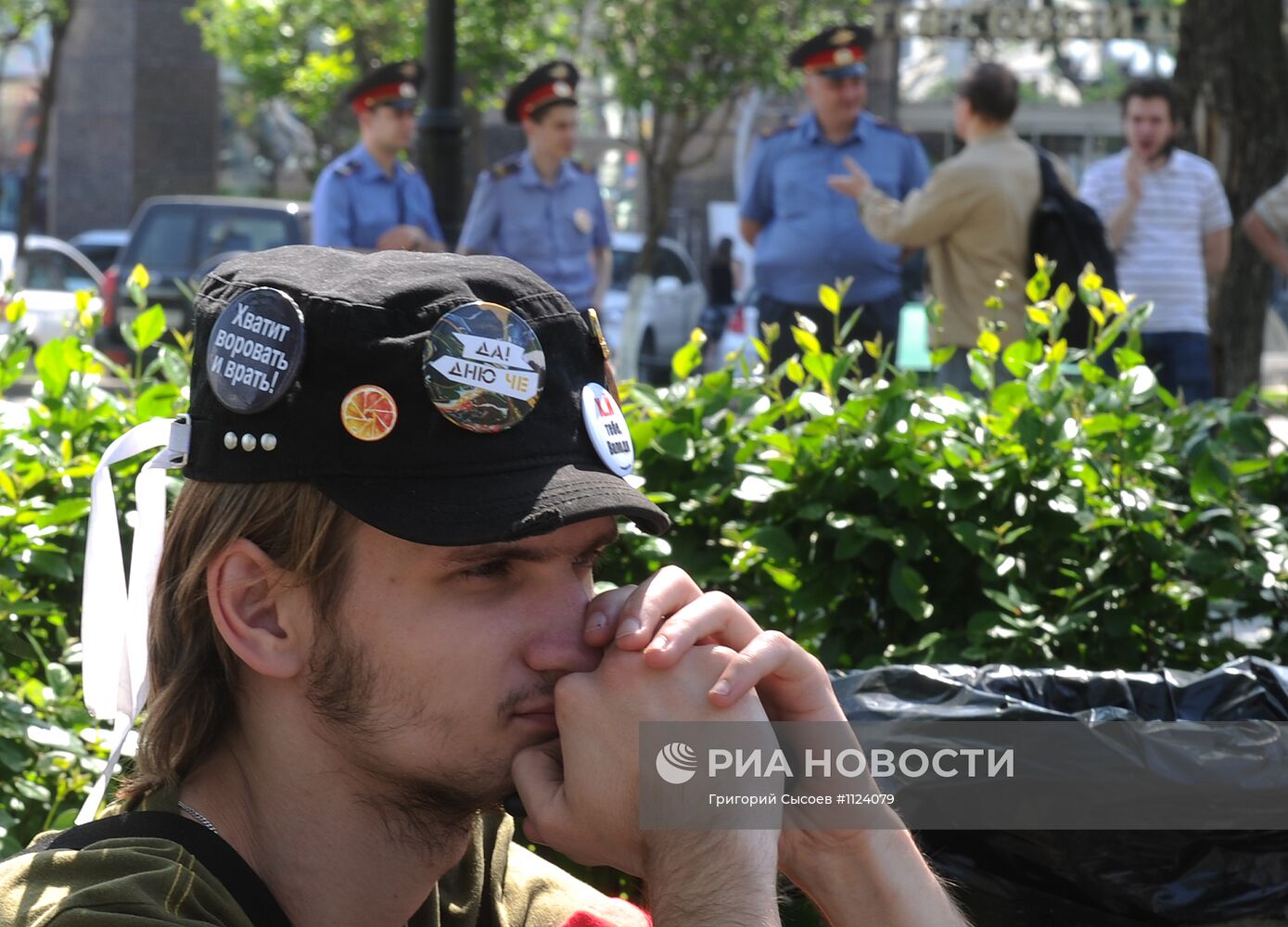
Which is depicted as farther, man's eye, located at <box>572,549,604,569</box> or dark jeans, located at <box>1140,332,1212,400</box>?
dark jeans, located at <box>1140,332,1212,400</box>

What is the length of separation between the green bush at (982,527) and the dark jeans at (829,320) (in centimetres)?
371

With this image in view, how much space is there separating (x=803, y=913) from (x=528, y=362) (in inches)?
41.8

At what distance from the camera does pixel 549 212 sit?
8.10 metres

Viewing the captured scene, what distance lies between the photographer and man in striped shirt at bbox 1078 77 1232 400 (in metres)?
7.21

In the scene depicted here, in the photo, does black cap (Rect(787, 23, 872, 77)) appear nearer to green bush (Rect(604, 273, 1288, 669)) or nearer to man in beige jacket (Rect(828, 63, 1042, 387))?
man in beige jacket (Rect(828, 63, 1042, 387))

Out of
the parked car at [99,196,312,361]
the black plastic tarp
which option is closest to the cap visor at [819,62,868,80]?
the black plastic tarp

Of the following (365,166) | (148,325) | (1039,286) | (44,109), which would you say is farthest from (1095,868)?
(44,109)

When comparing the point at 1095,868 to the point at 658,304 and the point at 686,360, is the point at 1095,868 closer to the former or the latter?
the point at 686,360

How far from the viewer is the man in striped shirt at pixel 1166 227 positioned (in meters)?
7.21

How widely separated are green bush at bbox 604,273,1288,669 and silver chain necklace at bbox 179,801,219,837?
1373mm

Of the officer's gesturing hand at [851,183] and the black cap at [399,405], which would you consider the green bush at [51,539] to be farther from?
the officer's gesturing hand at [851,183]

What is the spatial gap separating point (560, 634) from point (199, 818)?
0.40 m

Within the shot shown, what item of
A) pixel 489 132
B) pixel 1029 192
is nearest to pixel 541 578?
pixel 1029 192

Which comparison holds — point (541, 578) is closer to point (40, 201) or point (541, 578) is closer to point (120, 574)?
point (120, 574)
